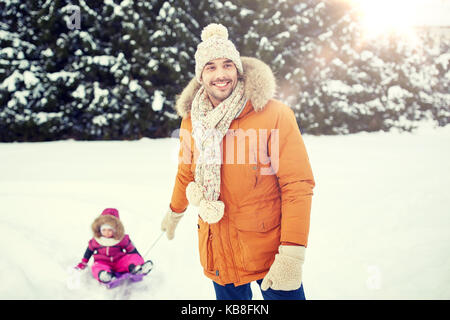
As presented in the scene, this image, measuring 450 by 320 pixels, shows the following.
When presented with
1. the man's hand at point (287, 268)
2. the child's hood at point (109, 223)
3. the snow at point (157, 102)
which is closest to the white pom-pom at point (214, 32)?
the man's hand at point (287, 268)

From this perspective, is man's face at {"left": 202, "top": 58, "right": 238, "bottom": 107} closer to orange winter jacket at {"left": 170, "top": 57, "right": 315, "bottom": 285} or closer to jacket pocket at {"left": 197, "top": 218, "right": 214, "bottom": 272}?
orange winter jacket at {"left": 170, "top": 57, "right": 315, "bottom": 285}

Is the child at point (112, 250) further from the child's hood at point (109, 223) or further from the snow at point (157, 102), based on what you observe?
the snow at point (157, 102)

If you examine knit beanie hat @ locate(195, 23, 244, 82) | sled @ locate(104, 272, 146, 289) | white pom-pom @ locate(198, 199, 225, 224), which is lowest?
sled @ locate(104, 272, 146, 289)

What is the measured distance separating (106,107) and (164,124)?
4.72 feet

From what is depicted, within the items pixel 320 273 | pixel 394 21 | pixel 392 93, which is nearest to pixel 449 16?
pixel 394 21

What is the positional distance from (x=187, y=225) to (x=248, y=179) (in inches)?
83.1

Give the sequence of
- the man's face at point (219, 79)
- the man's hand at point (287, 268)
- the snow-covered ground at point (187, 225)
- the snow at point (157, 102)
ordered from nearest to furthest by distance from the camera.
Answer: the man's hand at point (287, 268) → the man's face at point (219, 79) → the snow-covered ground at point (187, 225) → the snow at point (157, 102)

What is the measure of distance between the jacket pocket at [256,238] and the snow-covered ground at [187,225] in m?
1.01

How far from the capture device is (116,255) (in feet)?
8.48

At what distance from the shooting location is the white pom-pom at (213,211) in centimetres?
146

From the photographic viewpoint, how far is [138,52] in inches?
278

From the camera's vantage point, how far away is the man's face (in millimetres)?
1532

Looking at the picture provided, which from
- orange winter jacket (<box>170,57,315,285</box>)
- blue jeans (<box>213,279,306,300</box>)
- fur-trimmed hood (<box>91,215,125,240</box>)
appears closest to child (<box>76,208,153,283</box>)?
fur-trimmed hood (<box>91,215,125,240</box>)
